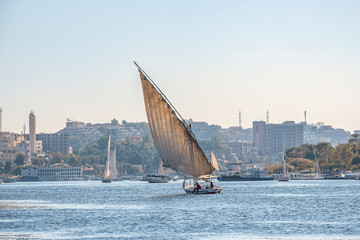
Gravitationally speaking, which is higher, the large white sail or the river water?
the large white sail

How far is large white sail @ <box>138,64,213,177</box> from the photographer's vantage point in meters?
101

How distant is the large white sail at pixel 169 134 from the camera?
3967 inches

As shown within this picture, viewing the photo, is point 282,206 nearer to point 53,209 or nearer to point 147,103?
→ point 147,103

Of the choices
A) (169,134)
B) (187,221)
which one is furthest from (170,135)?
(187,221)

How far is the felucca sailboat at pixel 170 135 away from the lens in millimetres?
100750

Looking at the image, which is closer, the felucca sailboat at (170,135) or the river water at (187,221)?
the river water at (187,221)

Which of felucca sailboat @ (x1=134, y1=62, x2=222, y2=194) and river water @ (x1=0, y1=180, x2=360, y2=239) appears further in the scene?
felucca sailboat @ (x1=134, y1=62, x2=222, y2=194)

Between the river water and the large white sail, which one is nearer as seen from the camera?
the river water

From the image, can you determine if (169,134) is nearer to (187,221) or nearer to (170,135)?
(170,135)

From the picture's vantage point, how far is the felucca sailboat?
101 m

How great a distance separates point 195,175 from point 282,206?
17.3 m

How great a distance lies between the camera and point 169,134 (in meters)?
103

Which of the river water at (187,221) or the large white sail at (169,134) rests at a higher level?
the large white sail at (169,134)

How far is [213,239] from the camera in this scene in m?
62.3
